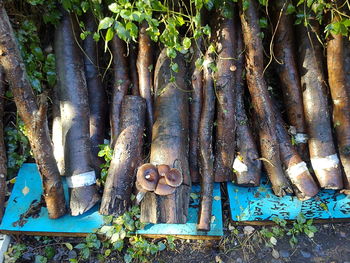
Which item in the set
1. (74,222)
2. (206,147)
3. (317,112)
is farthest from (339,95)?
(74,222)

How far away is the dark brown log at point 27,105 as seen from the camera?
2.04m

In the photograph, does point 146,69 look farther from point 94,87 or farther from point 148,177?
point 148,177

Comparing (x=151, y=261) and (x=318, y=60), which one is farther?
(x=318, y=60)

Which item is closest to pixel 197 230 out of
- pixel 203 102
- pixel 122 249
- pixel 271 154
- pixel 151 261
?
pixel 151 261

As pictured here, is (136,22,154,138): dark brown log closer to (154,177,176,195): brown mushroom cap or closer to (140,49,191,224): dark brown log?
(140,49,191,224): dark brown log

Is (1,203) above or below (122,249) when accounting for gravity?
above

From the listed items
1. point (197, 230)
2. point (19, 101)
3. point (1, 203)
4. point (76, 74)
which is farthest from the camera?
point (76, 74)

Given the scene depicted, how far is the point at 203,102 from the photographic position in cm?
258

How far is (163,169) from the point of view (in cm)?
212

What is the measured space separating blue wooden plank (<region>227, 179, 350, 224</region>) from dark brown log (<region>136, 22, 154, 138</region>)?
896mm

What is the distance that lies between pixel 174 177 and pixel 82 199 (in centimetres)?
74

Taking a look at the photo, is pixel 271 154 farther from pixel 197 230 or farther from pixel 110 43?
pixel 110 43

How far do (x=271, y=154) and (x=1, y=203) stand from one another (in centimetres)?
215

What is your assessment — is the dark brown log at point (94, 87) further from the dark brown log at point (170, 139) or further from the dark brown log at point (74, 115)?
the dark brown log at point (170, 139)
